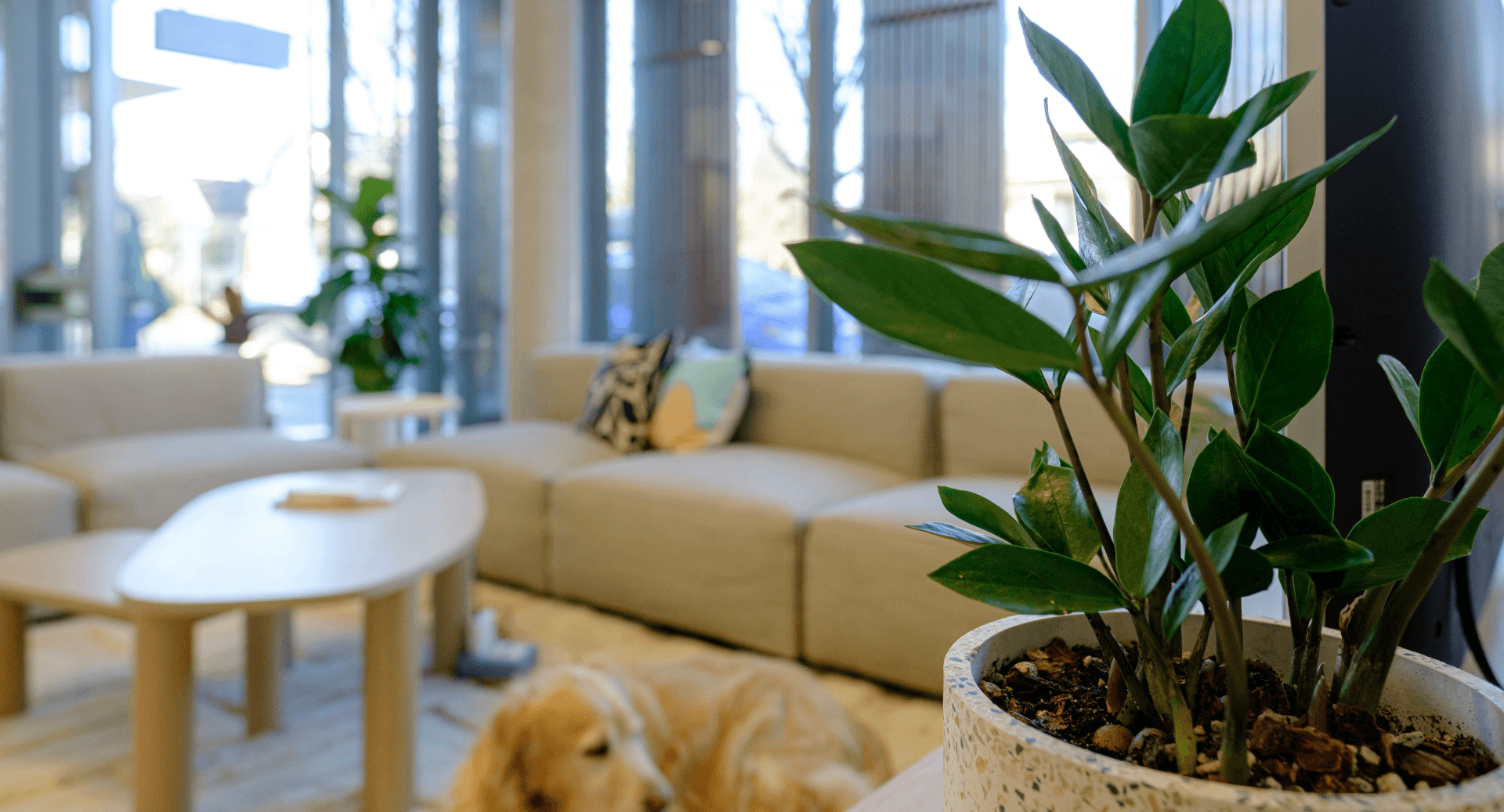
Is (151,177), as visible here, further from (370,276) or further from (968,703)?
(968,703)

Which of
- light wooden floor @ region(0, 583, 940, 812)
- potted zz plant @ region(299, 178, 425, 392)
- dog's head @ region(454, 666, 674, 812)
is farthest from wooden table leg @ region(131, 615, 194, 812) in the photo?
potted zz plant @ region(299, 178, 425, 392)

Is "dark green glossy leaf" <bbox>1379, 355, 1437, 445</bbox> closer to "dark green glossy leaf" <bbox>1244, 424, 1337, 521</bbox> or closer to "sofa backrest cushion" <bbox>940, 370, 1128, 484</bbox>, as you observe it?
"dark green glossy leaf" <bbox>1244, 424, 1337, 521</bbox>

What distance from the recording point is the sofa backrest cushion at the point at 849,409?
263 centimetres

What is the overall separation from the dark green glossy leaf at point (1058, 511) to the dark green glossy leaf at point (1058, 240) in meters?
0.08

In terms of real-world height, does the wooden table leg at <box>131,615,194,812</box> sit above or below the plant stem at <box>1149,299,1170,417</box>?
below

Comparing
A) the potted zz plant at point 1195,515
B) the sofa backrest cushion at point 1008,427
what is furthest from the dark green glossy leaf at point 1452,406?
the sofa backrest cushion at point 1008,427

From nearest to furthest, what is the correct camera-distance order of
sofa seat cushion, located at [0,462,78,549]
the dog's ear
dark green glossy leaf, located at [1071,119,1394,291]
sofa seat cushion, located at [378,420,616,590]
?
dark green glossy leaf, located at [1071,119,1394,291], the dog's ear, sofa seat cushion, located at [0,462,78,549], sofa seat cushion, located at [378,420,616,590]

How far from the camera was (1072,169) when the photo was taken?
356 millimetres

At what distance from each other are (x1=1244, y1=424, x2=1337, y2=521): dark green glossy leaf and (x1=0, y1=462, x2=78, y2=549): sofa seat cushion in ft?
9.58

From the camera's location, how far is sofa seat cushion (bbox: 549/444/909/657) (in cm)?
226

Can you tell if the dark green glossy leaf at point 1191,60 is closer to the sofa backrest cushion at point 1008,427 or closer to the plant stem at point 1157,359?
the plant stem at point 1157,359

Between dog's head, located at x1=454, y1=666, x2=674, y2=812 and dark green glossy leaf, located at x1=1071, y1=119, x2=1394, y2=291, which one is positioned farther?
dog's head, located at x1=454, y1=666, x2=674, y2=812

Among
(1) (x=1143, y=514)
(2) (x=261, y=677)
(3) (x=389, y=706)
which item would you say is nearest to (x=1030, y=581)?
(1) (x=1143, y=514)

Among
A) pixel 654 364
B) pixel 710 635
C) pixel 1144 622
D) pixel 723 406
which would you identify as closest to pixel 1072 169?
pixel 1144 622
